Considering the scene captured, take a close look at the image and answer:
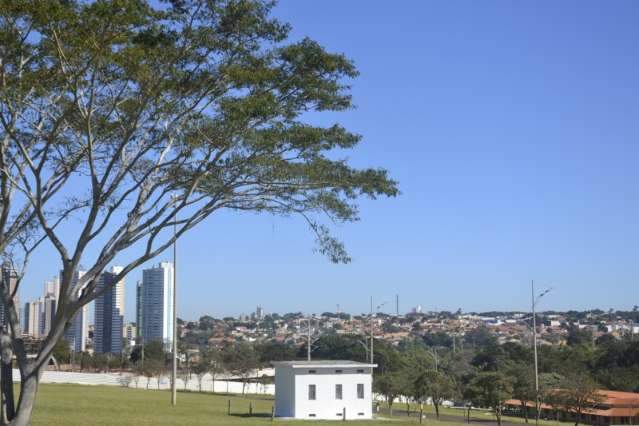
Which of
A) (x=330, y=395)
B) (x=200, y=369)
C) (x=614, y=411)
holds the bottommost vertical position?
(x=614, y=411)

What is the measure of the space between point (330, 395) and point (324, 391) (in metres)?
0.34

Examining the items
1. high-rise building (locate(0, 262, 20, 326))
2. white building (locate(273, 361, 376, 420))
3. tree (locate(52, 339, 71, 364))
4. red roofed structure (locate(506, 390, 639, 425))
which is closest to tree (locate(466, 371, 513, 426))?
red roofed structure (locate(506, 390, 639, 425))

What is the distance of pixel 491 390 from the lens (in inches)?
1686

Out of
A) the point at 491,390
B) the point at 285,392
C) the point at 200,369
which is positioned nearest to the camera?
the point at 285,392

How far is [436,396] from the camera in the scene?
4594cm

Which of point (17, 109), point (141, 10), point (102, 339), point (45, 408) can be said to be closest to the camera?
point (141, 10)

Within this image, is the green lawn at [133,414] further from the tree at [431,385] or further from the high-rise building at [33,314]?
the high-rise building at [33,314]

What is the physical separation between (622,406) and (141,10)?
127 ft

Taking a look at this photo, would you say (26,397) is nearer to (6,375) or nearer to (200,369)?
(6,375)

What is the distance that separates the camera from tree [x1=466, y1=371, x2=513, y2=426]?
42.4m

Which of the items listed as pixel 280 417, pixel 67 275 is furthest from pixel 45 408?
pixel 67 275

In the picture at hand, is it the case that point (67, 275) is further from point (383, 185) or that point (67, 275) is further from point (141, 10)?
point (383, 185)

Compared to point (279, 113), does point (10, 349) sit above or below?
below

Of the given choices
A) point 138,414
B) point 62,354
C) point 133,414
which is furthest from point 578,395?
point 62,354
